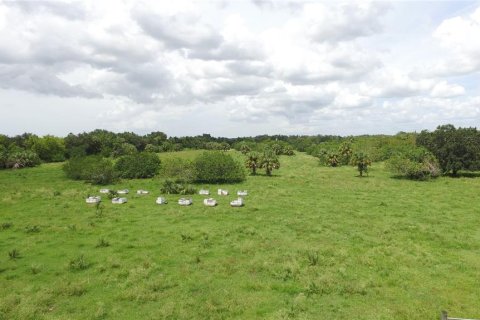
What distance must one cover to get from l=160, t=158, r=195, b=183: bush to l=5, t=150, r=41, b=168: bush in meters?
44.4

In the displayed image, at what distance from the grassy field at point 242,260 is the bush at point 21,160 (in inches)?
2078

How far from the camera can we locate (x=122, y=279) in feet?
69.1

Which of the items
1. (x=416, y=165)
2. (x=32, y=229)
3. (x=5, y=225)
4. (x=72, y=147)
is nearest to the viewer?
(x=32, y=229)

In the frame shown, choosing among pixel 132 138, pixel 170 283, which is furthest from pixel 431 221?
pixel 132 138

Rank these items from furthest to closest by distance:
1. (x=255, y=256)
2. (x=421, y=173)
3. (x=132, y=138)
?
(x=132, y=138) → (x=421, y=173) → (x=255, y=256)

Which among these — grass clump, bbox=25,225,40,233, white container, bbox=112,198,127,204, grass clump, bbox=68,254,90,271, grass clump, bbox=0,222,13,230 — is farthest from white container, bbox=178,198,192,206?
grass clump, bbox=68,254,90,271

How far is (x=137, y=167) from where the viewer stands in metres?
72.1

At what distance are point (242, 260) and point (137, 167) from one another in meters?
51.9

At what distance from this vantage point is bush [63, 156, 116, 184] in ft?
212

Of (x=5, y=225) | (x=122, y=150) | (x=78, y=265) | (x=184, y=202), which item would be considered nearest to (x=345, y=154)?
(x=184, y=202)

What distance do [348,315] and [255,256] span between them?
29.6ft

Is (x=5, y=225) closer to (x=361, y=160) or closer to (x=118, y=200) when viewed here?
(x=118, y=200)

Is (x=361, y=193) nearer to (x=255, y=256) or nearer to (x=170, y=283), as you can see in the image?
(x=255, y=256)

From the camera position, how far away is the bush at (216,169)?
2532 inches
